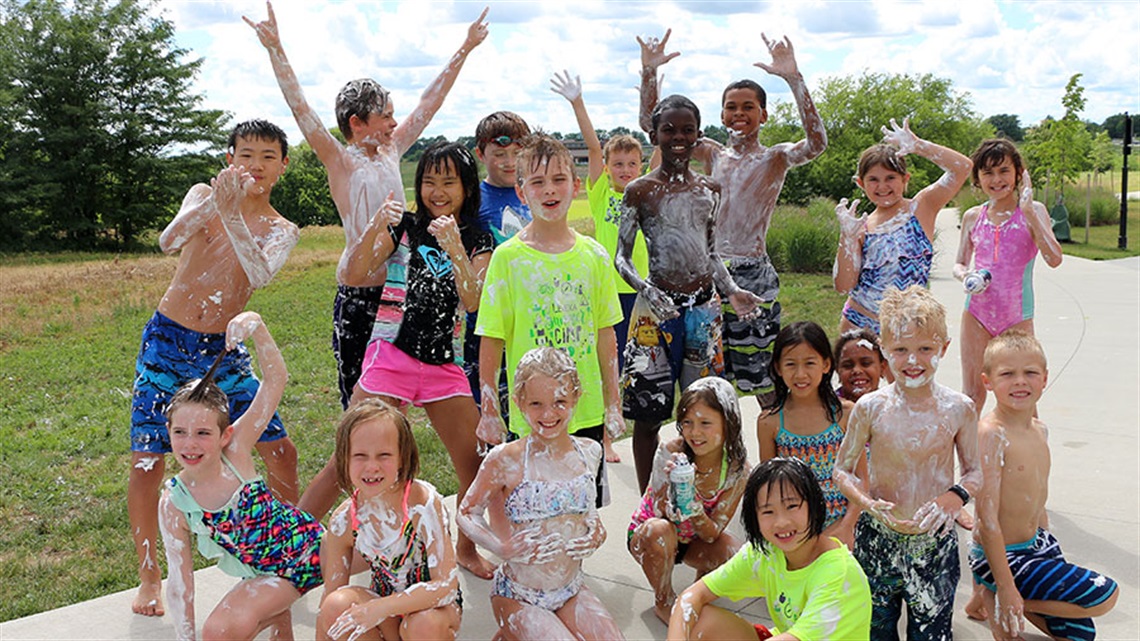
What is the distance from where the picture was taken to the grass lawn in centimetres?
475

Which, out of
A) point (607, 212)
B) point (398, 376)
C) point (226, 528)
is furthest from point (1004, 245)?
point (226, 528)

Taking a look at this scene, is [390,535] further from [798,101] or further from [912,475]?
[798,101]

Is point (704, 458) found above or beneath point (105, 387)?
above

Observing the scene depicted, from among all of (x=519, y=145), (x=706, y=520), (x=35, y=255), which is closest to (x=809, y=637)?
(x=706, y=520)

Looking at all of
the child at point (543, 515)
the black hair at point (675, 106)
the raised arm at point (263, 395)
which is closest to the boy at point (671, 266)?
the black hair at point (675, 106)

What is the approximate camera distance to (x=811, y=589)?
2971 mm

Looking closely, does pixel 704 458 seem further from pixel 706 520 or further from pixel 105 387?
pixel 105 387

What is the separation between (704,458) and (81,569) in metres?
2.81

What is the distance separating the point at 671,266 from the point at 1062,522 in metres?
2.16

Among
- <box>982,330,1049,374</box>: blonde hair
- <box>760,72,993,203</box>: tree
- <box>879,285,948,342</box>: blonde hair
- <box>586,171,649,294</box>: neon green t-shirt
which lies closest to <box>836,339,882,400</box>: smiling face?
<box>982,330,1049,374</box>: blonde hair

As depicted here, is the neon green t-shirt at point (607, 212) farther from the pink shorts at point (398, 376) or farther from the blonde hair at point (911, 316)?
the blonde hair at point (911, 316)

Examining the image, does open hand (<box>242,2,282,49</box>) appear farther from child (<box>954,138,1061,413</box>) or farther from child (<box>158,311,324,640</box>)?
child (<box>954,138,1061,413</box>)

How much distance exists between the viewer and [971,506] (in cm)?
494

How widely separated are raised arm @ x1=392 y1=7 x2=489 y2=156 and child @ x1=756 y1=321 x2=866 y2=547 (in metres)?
1.82
